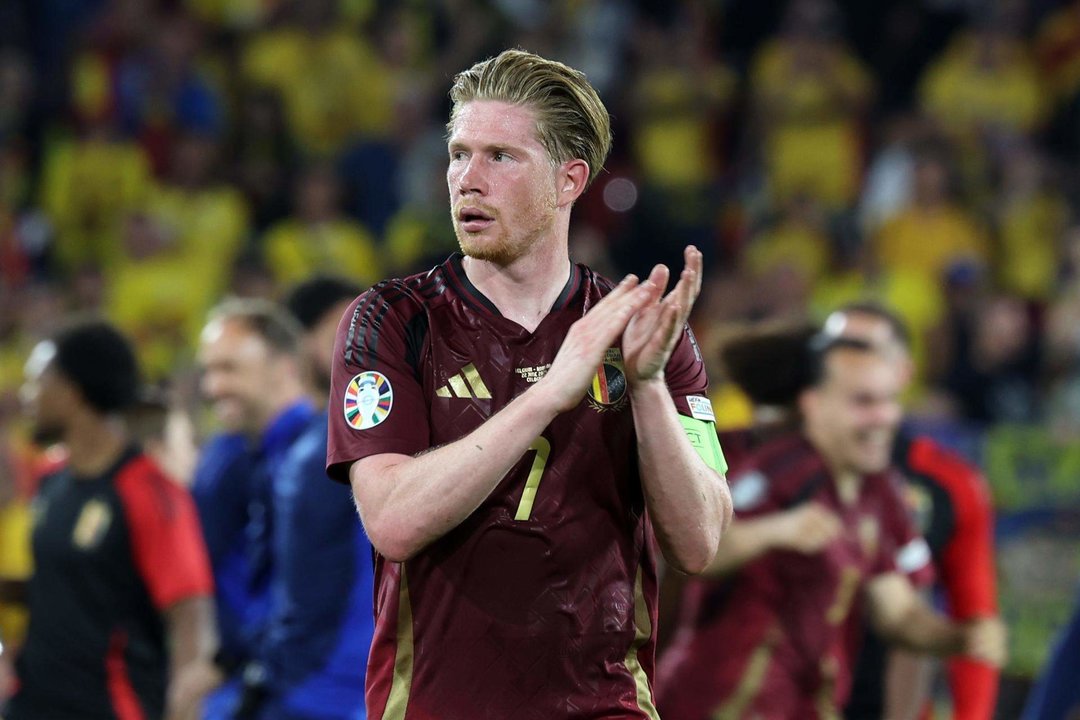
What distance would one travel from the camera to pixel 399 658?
3.59 m

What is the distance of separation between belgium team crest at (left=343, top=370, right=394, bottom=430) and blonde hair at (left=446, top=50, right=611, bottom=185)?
23.4 inches

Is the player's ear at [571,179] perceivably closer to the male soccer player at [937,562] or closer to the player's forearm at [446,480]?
the player's forearm at [446,480]

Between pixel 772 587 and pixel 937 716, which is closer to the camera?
pixel 772 587

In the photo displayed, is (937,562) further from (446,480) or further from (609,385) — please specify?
(446,480)

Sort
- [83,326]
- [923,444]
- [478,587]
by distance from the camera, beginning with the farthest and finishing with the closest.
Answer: [923,444] → [83,326] → [478,587]

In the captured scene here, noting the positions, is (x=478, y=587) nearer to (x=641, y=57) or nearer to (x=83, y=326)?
(x=83, y=326)

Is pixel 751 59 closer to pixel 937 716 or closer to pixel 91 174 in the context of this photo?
pixel 91 174

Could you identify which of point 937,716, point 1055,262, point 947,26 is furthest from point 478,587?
point 947,26

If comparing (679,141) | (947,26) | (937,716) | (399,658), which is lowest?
(937,716)

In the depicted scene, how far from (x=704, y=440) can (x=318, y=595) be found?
255 cm

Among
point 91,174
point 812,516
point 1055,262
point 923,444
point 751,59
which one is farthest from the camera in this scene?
point 751,59

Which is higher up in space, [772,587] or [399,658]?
[399,658]

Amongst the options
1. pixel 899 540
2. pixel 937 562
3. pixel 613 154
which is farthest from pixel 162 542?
pixel 613 154

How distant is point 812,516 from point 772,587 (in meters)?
0.35
